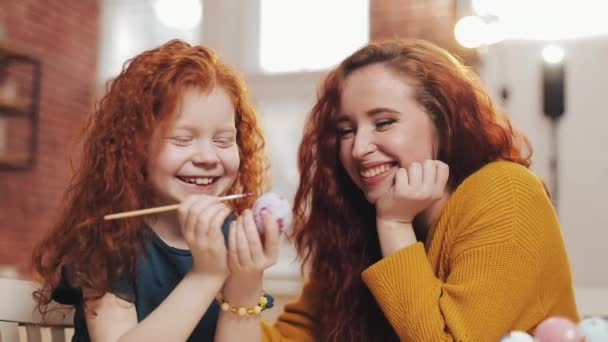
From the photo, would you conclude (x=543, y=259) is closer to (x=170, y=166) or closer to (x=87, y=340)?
(x=170, y=166)

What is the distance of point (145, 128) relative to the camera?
119 cm

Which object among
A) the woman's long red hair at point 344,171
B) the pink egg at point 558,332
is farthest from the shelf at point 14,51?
the pink egg at point 558,332

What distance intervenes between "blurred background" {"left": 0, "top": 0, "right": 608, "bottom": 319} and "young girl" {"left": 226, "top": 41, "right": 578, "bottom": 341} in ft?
2.68

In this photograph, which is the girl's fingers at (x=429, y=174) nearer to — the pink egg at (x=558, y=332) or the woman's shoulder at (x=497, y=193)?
the woman's shoulder at (x=497, y=193)

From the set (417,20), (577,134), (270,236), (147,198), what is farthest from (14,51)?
(270,236)

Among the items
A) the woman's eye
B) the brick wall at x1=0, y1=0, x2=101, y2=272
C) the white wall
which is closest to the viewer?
the woman's eye

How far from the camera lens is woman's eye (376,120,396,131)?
1368 millimetres

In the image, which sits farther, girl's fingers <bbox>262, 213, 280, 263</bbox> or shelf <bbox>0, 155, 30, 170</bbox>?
shelf <bbox>0, 155, 30, 170</bbox>

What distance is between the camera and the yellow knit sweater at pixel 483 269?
3.87 ft

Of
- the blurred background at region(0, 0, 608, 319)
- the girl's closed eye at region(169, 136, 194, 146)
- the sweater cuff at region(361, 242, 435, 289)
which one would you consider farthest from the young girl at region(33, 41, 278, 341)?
the blurred background at region(0, 0, 608, 319)

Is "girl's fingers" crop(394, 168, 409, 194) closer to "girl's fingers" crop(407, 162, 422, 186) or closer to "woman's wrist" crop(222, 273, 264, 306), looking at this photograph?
"girl's fingers" crop(407, 162, 422, 186)

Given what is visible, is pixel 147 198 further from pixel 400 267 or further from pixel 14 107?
pixel 14 107

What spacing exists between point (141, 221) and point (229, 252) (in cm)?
22

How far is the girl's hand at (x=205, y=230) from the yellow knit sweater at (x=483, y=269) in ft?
1.02
